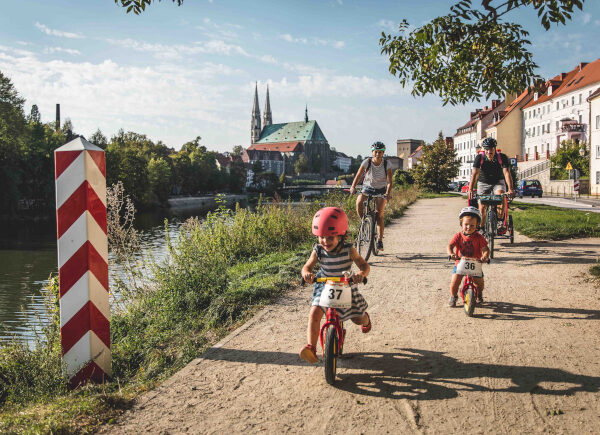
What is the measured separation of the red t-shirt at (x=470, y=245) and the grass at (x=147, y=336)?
2.12 m

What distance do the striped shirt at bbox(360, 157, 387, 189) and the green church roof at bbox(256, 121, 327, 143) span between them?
16287 centimetres

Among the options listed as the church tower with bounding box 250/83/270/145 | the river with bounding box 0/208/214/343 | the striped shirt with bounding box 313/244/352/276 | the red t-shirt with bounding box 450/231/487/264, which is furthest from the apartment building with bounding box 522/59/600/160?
the church tower with bounding box 250/83/270/145

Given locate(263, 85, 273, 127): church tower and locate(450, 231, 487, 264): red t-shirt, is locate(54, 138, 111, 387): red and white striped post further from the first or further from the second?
locate(263, 85, 273, 127): church tower

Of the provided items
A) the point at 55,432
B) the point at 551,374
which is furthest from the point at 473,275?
the point at 55,432

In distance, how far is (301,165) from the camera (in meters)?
162

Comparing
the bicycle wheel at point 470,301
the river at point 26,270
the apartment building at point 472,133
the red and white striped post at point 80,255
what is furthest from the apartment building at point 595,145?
the red and white striped post at point 80,255

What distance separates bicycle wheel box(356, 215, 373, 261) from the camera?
27.8 feet

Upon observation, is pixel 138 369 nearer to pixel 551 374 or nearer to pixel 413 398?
pixel 413 398

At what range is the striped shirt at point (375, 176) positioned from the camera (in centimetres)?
840

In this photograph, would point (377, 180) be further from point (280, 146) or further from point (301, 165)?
point (280, 146)

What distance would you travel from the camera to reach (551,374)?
3518 millimetres

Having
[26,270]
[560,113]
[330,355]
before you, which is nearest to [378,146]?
[330,355]

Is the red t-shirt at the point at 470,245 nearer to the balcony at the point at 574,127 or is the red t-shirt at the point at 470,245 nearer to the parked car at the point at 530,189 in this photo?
the parked car at the point at 530,189

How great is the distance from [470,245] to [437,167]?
36.7 meters
